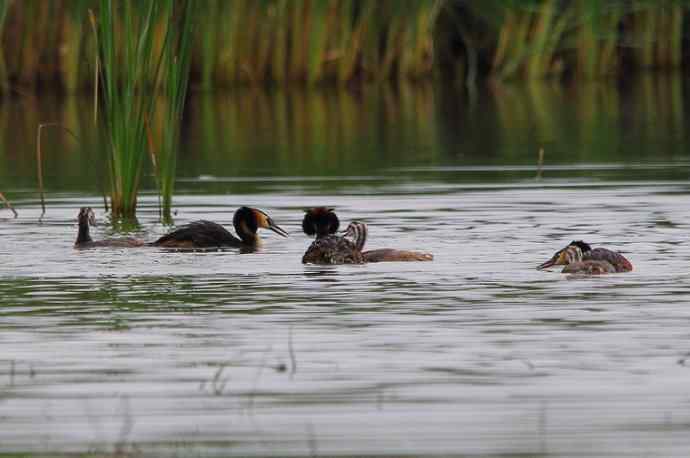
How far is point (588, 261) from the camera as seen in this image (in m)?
9.53

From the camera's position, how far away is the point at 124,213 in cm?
1316

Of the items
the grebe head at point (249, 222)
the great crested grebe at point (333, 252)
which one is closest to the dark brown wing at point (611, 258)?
the great crested grebe at point (333, 252)

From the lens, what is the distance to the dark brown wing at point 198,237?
1114 centimetres

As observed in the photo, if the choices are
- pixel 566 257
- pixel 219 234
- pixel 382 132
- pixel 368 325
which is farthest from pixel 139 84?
pixel 382 132

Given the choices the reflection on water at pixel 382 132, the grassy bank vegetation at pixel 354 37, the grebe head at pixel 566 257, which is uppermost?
the grassy bank vegetation at pixel 354 37

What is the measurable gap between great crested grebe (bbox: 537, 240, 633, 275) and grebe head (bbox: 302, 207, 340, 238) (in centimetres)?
241

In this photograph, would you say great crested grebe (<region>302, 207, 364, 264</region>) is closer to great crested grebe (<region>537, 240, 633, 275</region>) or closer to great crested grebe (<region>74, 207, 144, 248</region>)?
great crested grebe (<region>537, 240, 633, 275</region>)

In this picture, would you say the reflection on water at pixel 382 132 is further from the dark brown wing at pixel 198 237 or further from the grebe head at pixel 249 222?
the dark brown wing at pixel 198 237

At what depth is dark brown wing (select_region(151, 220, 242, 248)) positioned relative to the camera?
11.1 metres

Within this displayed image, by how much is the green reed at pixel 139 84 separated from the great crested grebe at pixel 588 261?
3263 mm

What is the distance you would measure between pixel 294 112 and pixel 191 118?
1.50m

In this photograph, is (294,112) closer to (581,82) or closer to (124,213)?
(581,82)

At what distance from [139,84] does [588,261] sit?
13.2 ft

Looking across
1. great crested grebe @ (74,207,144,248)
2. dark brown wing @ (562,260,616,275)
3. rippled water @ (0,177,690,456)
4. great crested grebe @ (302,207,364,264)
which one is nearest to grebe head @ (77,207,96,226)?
great crested grebe @ (74,207,144,248)
